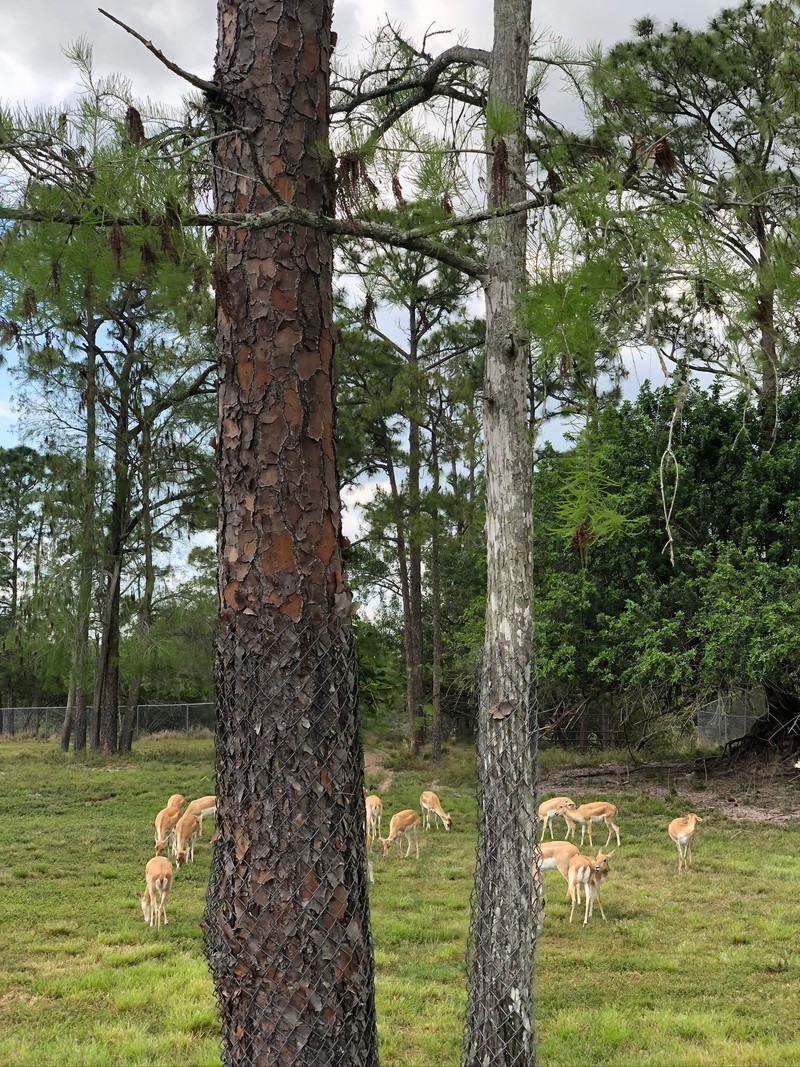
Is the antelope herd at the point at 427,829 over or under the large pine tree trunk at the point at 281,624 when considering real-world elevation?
under

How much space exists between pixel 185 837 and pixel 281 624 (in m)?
7.60

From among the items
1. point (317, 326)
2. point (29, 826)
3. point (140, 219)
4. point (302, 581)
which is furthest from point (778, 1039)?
point (29, 826)

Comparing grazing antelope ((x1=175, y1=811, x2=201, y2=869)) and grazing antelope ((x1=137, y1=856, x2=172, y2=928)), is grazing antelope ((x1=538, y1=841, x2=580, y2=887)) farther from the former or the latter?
grazing antelope ((x1=175, y1=811, x2=201, y2=869))

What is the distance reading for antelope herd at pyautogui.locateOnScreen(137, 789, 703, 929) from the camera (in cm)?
790

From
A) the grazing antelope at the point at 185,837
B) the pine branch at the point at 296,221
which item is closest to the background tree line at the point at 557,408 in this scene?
the pine branch at the point at 296,221

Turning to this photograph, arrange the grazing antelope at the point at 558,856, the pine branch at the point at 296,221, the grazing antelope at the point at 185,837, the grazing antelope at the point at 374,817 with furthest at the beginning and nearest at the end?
1. the grazing antelope at the point at 374,817
2. the grazing antelope at the point at 185,837
3. the grazing antelope at the point at 558,856
4. the pine branch at the point at 296,221

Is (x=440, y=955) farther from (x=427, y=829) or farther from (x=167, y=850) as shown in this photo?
(x=427, y=829)

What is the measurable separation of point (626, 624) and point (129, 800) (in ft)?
28.0

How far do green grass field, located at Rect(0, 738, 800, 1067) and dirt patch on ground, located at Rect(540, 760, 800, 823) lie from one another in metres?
1.87

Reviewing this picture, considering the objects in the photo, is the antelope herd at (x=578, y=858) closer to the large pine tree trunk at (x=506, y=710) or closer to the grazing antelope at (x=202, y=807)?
the large pine tree trunk at (x=506, y=710)

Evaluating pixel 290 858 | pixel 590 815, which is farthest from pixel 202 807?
pixel 290 858

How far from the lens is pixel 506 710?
5.10 metres

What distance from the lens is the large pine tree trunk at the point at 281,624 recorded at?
10.6 feet

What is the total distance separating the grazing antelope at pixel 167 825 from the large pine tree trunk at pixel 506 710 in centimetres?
641
